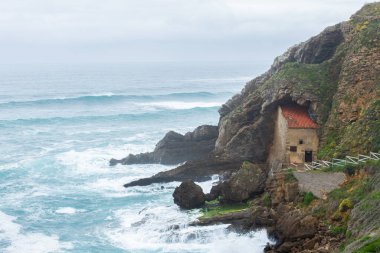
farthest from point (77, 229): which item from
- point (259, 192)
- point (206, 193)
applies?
point (259, 192)

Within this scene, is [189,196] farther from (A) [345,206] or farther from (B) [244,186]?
(A) [345,206]

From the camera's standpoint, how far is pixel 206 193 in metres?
40.0

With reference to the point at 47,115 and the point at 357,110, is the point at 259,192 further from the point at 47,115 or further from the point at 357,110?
the point at 47,115

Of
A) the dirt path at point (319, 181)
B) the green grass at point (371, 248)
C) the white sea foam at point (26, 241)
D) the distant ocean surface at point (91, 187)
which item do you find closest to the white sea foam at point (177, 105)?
the distant ocean surface at point (91, 187)

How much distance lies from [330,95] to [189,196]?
1286cm

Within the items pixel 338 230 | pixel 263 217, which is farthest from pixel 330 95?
pixel 338 230

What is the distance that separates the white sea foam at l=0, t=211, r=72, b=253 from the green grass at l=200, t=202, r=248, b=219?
8.38 metres

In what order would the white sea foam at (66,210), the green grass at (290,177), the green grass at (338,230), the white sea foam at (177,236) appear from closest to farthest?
1. the green grass at (338,230)
2. the white sea foam at (177,236)
3. the green grass at (290,177)
4. the white sea foam at (66,210)

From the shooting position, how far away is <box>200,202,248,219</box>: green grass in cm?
3456

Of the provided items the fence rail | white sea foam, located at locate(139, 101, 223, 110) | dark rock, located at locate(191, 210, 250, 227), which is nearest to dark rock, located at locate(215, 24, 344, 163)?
the fence rail

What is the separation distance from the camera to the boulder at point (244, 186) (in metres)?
36.1

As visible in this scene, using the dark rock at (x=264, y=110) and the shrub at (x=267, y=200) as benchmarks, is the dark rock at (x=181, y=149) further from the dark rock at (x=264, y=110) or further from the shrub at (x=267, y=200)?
the shrub at (x=267, y=200)

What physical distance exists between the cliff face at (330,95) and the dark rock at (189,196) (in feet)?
24.6

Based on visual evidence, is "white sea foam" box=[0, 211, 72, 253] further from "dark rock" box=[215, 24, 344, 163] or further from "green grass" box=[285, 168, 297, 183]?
"dark rock" box=[215, 24, 344, 163]
